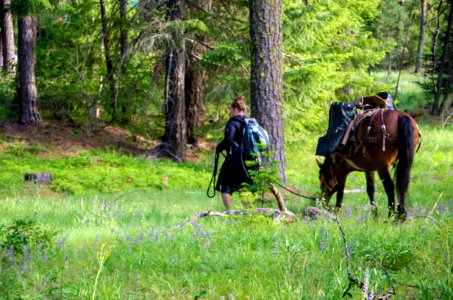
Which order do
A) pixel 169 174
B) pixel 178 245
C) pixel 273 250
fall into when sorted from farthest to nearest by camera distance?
pixel 169 174, pixel 178 245, pixel 273 250

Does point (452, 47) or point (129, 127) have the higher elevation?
point (452, 47)

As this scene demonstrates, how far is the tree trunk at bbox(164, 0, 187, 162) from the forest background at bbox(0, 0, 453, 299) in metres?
0.06

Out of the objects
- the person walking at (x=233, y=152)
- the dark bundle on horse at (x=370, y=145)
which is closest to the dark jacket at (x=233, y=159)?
the person walking at (x=233, y=152)

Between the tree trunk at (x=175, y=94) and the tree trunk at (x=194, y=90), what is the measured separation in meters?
1.45

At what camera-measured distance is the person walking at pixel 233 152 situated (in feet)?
30.7

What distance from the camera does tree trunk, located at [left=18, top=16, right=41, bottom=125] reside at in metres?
19.8

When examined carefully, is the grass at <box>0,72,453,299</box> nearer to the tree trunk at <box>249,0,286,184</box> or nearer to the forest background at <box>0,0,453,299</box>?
the forest background at <box>0,0,453,299</box>

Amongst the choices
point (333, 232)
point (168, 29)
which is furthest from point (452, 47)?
point (333, 232)

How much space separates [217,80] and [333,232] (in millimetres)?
13592

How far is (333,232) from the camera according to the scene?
604 cm

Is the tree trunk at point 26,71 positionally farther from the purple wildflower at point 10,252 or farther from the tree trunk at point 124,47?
the purple wildflower at point 10,252

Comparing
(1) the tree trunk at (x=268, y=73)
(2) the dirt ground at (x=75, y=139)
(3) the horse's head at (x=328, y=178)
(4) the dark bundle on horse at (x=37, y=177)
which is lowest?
(4) the dark bundle on horse at (x=37, y=177)

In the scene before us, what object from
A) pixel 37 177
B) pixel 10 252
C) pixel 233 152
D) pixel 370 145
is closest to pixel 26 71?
pixel 37 177

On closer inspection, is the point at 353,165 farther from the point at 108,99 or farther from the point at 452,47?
the point at 452,47
